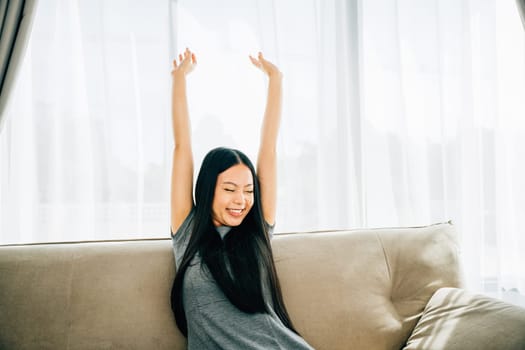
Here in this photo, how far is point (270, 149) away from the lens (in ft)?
5.16

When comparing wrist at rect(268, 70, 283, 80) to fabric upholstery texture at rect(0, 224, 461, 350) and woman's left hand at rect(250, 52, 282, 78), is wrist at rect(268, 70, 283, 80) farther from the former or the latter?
fabric upholstery texture at rect(0, 224, 461, 350)

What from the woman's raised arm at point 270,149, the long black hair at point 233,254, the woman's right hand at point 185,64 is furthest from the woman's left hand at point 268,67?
the long black hair at point 233,254

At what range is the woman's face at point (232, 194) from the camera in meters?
1.36

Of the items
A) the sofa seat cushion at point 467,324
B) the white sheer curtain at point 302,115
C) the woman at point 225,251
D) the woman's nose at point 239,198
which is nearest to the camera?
the sofa seat cushion at point 467,324

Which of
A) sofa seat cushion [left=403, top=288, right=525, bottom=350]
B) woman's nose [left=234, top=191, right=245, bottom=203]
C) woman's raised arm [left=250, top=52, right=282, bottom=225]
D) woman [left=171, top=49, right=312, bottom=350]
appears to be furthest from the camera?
woman's raised arm [left=250, top=52, right=282, bottom=225]

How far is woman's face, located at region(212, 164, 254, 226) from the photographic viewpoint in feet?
4.47

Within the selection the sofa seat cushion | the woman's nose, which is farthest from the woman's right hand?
the sofa seat cushion

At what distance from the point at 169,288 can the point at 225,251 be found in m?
0.23

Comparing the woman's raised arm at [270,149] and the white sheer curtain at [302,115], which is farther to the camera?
the white sheer curtain at [302,115]

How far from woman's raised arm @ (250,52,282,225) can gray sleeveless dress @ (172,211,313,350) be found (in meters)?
0.37

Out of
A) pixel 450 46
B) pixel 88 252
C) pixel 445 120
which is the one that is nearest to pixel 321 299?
pixel 88 252

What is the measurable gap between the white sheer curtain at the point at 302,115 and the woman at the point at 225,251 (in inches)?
17.1

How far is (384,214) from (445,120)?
23.7 inches

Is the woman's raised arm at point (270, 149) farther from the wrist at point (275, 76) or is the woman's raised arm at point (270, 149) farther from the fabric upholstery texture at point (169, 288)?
the fabric upholstery texture at point (169, 288)
